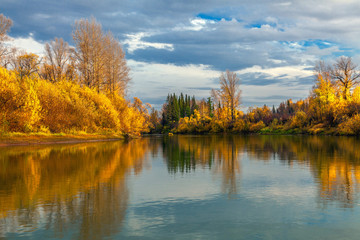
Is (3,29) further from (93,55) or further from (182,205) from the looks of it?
(182,205)

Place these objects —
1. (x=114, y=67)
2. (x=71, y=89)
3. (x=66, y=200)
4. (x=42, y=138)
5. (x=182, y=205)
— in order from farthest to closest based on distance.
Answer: (x=114, y=67)
(x=71, y=89)
(x=42, y=138)
(x=66, y=200)
(x=182, y=205)

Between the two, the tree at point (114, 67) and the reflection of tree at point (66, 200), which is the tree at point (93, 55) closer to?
the tree at point (114, 67)

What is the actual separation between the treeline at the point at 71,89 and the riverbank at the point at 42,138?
97 centimetres

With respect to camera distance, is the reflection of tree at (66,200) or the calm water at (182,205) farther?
the reflection of tree at (66,200)

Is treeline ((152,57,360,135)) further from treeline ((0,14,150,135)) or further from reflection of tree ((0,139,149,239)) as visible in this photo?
reflection of tree ((0,139,149,239))

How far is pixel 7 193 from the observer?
9.05 m

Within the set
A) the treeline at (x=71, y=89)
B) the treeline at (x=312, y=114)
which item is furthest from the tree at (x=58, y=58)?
the treeline at (x=312, y=114)

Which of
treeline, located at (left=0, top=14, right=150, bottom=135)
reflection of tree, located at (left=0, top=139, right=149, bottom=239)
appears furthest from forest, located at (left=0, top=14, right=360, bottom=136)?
reflection of tree, located at (left=0, top=139, right=149, bottom=239)

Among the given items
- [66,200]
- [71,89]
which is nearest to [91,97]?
[71,89]

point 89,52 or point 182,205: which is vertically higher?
point 89,52

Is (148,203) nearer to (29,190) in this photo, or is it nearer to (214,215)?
(214,215)

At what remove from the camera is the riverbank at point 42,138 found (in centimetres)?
3068

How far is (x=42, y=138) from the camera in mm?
34250

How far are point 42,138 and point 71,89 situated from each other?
34.2ft
